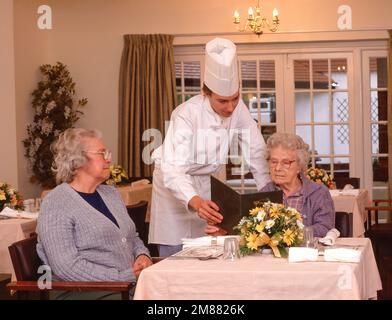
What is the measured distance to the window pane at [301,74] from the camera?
8.02 meters

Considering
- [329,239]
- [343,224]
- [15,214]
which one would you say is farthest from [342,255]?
[15,214]

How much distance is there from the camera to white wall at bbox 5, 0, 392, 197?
7719 millimetres

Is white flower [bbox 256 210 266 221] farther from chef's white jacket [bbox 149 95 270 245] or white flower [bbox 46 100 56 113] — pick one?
white flower [bbox 46 100 56 113]

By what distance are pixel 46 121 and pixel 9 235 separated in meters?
3.60

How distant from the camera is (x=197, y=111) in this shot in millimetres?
3342

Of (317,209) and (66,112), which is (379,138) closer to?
(66,112)

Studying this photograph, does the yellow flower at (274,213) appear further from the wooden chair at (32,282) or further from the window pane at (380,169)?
the window pane at (380,169)

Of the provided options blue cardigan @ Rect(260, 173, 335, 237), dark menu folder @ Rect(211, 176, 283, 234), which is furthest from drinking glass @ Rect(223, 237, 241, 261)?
blue cardigan @ Rect(260, 173, 335, 237)

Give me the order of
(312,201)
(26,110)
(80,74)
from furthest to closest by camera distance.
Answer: (80,74) < (26,110) < (312,201)

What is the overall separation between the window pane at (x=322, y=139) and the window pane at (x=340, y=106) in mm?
148

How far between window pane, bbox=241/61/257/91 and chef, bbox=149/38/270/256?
4640 mm

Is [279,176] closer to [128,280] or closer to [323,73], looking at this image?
[128,280]

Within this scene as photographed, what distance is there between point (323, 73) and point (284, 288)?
5968 mm

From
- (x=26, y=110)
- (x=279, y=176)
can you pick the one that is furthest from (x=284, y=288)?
(x=26, y=110)
